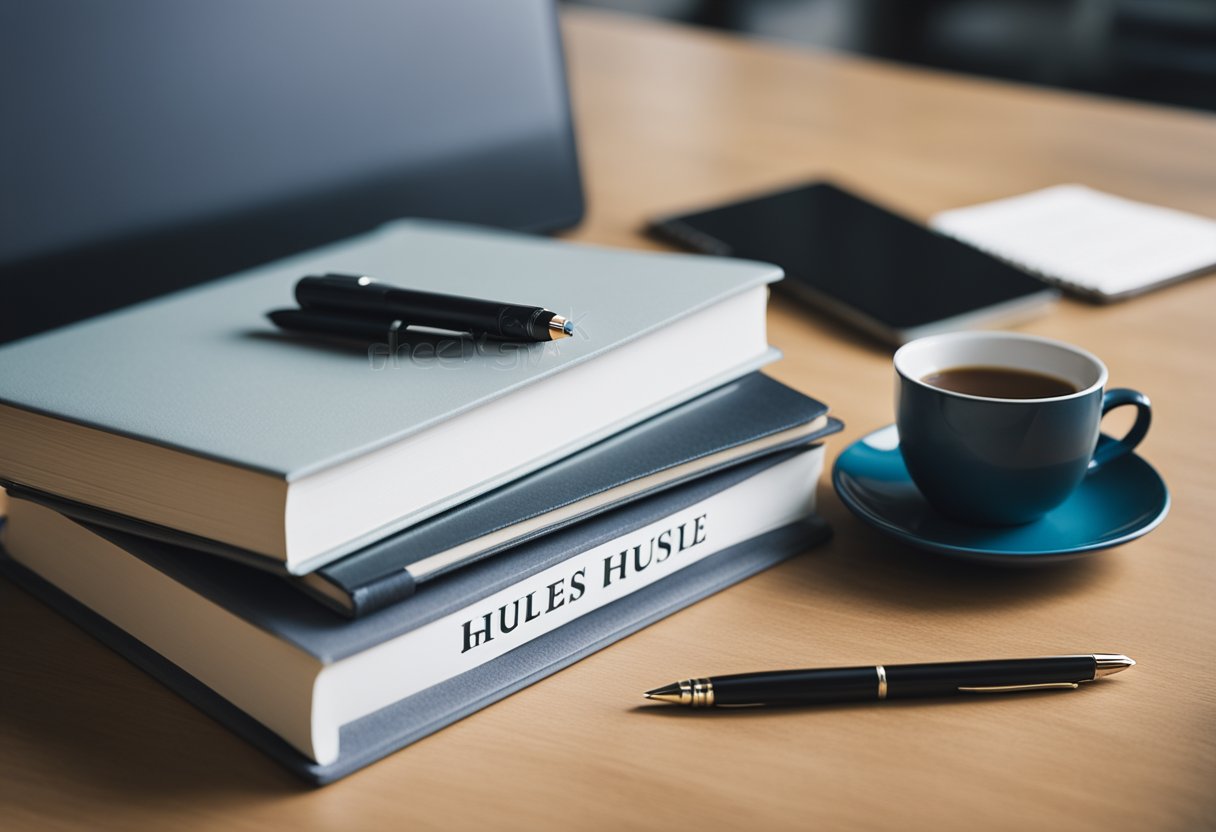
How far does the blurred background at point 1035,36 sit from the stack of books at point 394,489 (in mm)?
2286

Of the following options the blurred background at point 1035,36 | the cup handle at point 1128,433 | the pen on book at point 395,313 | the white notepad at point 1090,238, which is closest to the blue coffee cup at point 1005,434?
the cup handle at point 1128,433

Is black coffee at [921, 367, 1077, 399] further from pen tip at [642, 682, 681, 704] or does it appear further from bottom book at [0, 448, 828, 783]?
pen tip at [642, 682, 681, 704]

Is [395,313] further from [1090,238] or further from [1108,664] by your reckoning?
[1090,238]

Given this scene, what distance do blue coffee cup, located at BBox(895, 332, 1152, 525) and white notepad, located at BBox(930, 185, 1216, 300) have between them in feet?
1.01

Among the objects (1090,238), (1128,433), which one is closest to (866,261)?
(1090,238)

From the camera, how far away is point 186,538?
18.5 inches

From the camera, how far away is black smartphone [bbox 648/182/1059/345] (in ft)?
2.61

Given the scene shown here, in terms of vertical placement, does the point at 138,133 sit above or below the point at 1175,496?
above

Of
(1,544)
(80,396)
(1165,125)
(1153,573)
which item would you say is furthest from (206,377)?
(1165,125)

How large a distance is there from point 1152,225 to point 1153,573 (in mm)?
479

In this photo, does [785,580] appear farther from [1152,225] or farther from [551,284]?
[1152,225]

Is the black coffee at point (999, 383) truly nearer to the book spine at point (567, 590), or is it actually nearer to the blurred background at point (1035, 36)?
the book spine at point (567, 590)

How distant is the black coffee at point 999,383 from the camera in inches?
22.8

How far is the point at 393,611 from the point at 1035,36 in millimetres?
2619
